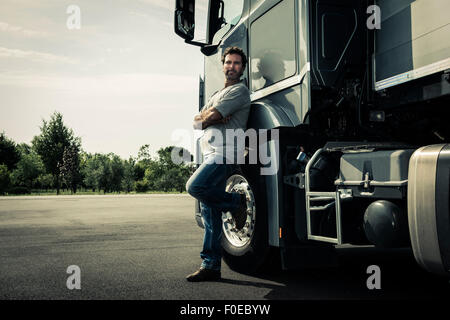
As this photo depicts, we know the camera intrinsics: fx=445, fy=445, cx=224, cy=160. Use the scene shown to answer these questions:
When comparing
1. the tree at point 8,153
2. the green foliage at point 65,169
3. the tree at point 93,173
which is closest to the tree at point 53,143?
the green foliage at point 65,169

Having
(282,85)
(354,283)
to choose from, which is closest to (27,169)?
(282,85)

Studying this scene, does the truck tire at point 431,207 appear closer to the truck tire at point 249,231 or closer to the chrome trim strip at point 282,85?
the chrome trim strip at point 282,85

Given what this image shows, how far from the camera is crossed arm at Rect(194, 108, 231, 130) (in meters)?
4.00

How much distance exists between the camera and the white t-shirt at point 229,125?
4012mm

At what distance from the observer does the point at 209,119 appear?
402 cm

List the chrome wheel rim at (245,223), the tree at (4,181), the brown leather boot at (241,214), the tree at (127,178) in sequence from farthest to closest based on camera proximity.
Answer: the tree at (127,178) → the tree at (4,181) → the brown leather boot at (241,214) → the chrome wheel rim at (245,223)

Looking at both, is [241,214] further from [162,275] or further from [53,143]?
[53,143]

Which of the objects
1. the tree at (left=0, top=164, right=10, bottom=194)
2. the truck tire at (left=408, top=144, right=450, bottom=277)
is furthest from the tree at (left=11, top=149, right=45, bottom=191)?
the truck tire at (left=408, top=144, right=450, bottom=277)

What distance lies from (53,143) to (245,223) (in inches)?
1785

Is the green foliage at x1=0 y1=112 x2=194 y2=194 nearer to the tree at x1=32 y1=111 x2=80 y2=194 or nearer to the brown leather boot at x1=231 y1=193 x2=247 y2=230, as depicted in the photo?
the tree at x1=32 y1=111 x2=80 y2=194

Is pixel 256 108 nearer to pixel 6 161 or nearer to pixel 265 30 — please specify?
pixel 265 30

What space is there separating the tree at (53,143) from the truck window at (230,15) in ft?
141

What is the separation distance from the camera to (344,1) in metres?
3.80
